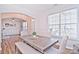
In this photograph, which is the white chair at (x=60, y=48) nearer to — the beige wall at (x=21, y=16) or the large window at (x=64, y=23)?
the large window at (x=64, y=23)

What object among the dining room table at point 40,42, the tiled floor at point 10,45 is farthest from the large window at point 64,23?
the tiled floor at point 10,45

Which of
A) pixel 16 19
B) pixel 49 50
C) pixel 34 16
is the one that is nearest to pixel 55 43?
pixel 49 50

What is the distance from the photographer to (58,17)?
1.97 meters

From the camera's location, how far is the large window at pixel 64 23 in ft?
6.24

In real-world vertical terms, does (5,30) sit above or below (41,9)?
below

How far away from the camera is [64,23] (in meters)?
1.94

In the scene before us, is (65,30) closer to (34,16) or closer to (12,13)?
(34,16)

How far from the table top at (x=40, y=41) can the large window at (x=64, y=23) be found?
14 cm

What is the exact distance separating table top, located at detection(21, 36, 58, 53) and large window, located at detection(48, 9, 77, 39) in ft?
0.46

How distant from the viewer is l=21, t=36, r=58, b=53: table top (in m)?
1.91

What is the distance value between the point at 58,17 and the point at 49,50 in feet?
1.86

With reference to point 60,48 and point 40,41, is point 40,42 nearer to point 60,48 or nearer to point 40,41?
point 40,41

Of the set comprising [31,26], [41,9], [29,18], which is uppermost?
[41,9]
